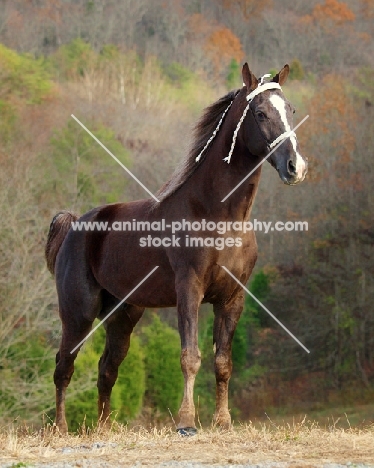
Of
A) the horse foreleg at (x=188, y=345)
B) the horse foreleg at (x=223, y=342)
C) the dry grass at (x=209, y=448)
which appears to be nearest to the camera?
the dry grass at (x=209, y=448)

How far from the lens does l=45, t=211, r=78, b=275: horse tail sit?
10562 millimetres

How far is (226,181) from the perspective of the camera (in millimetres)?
8180

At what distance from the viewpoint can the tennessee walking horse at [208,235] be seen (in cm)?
777

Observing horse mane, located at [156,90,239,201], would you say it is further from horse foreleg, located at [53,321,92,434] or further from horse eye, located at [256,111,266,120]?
horse foreleg, located at [53,321,92,434]

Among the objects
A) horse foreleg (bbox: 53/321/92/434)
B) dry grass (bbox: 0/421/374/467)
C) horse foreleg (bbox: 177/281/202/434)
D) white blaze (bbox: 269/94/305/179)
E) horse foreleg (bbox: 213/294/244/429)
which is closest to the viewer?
dry grass (bbox: 0/421/374/467)

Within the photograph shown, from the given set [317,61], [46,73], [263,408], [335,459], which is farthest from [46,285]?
→ [317,61]

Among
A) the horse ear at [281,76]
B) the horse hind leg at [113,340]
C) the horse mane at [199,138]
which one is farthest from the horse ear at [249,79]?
the horse hind leg at [113,340]

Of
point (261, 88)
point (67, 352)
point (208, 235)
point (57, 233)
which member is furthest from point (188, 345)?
point (57, 233)

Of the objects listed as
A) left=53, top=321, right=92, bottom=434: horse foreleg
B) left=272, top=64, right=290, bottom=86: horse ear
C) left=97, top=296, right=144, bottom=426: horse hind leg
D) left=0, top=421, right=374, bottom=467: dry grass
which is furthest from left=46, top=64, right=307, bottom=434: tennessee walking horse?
left=0, top=421, right=374, bottom=467: dry grass

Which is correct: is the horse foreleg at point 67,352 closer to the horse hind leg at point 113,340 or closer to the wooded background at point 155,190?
the horse hind leg at point 113,340

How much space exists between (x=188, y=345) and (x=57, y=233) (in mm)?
3225

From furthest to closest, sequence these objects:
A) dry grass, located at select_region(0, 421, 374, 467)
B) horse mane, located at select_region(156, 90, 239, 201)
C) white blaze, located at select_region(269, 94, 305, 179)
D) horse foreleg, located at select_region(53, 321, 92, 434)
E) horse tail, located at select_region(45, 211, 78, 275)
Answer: horse tail, located at select_region(45, 211, 78, 275)
horse foreleg, located at select_region(53, 321, 92, 434)
horse mane, located at select_region(156, 90, 239, 201)
white blaze, located at select_region(269, 94, 305, 179)
dry grass, located at select_region(0, 421, 374, 467)

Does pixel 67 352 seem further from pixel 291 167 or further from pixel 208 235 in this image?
pixel 291 167

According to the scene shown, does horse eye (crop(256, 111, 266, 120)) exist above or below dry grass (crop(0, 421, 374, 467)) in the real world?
Answer: above
